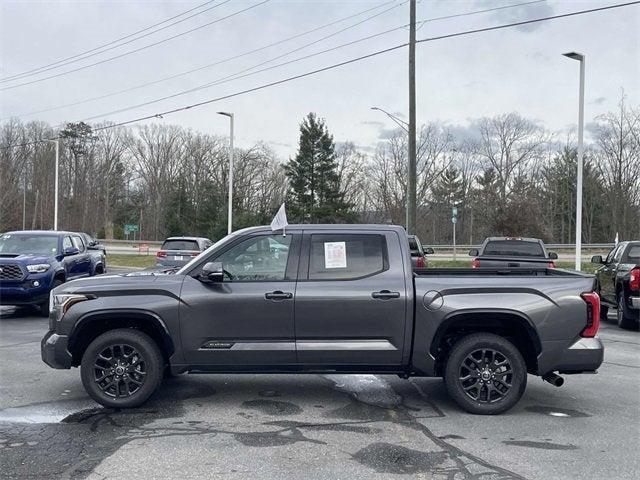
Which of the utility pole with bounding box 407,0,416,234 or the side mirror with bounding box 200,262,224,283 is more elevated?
the utility pole with bounding box 407,0,416,234

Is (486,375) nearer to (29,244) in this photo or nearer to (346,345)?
(346,345)

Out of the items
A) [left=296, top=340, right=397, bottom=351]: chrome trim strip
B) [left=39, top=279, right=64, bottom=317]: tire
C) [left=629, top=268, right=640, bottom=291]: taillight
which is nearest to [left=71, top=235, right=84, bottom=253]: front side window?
[left=39, top=279, right=64, bottom=317]: tire

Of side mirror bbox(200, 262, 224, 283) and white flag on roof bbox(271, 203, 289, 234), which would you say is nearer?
side mirror bbox(200, 262, 224, 283)

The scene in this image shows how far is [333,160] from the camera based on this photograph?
189ft

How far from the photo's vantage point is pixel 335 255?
5723 millimetres

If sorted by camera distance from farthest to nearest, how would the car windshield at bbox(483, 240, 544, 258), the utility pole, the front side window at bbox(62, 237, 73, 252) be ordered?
the utility pole < the car windshield at bbox(483, 240, 544, 258) < the front side window at bbox(62, 237, 73, 252)

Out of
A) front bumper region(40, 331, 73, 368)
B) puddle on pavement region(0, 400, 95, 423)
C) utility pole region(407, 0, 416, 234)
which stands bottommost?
puddle on pavement region(0, 400, 95, 423)

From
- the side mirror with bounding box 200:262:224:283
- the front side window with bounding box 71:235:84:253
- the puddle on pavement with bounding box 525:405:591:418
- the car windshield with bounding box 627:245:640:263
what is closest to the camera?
the side mirror with bounding box 200:262:224:283

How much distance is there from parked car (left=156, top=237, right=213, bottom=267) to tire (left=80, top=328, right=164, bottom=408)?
12518mm

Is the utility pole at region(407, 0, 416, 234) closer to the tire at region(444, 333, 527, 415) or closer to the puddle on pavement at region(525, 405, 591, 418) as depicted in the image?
the puddle on pavement at region(525, 405, 591, 418)

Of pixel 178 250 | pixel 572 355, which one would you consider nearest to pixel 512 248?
pixel 572 355

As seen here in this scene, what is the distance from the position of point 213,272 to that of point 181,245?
14002mm

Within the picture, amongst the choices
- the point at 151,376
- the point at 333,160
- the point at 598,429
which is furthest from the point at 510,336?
the point at 333,160

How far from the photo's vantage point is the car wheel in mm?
11192
